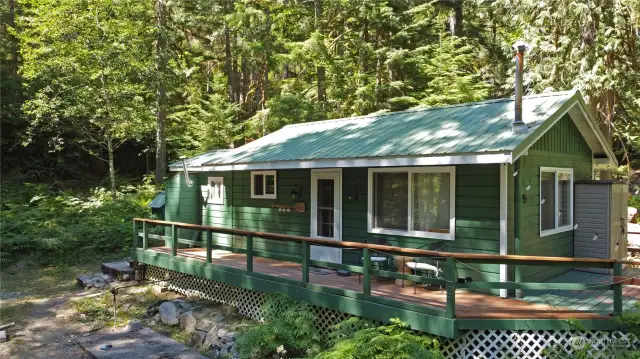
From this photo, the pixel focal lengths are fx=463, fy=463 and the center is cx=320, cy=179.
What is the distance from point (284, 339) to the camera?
247 inches

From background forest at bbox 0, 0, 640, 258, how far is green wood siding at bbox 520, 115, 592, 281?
4963 millimetres

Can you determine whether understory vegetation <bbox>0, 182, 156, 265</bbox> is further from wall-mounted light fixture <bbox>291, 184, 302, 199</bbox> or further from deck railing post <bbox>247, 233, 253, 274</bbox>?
deck railing post <bbox>247, 233, 253, 274</bbox>

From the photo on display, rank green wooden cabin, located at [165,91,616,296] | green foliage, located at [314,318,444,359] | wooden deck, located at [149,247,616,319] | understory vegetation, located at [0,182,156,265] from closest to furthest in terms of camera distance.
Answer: green foliage, located at [314,318,444,359]
wooden deck, located at [149,247,616,319]
green wooden cabin, located at [165,91,616,296]
understory vegetation, located at [0,182,156,265]

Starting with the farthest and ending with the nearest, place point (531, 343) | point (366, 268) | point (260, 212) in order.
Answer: point (260, 212)
point (366, 268)
point (531, 343)

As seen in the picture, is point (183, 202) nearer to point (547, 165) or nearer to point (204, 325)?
point (204, 325)

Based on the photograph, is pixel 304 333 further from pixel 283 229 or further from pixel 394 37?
pixel 394 37

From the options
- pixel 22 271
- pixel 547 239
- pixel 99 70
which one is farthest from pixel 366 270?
pixel 99 70

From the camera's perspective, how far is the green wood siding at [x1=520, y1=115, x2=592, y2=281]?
274 inches

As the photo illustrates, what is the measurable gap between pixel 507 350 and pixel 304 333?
2.57 meters

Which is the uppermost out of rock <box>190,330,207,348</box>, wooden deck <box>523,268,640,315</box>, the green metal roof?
the green metal roof

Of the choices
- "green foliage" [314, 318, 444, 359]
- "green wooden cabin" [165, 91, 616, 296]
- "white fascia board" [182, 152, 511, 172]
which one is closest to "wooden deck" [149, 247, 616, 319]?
"green wooden cabin" [165, 91, 616, 296]

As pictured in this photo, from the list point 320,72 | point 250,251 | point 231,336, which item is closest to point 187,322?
point 231,336

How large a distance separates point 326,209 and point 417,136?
2374 mm

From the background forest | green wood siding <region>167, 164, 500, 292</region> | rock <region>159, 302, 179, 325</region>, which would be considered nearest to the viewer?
green wood siding <region>167, 164, 500, 292</region>
